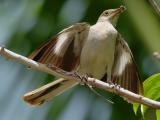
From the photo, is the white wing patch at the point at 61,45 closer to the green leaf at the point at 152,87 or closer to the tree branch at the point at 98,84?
the tree branch at the point at 98,84

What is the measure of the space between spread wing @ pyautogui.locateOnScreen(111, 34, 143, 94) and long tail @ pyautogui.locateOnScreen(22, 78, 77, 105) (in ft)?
0.82

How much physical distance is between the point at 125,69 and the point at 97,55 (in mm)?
195

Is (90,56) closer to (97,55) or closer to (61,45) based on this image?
(97,55)

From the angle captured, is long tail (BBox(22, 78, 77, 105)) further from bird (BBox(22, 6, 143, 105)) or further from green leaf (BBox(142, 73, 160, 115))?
green leaf (BBox(142, 73, 160, 115))

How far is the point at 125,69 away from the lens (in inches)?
106

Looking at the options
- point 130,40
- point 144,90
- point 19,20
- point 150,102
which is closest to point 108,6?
point 130,40

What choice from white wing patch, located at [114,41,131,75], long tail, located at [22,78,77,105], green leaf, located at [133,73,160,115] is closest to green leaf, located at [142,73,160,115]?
green leaf, located at [133,73,160,115]

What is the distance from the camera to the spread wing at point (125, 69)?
2.55 meters

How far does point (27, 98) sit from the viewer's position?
7.95 feet

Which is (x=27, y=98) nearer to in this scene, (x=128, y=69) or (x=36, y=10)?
(x=36, y=10)

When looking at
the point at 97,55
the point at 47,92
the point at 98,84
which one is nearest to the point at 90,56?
the point at 97,55

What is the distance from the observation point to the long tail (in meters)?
2.44

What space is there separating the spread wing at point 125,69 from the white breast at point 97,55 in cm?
5

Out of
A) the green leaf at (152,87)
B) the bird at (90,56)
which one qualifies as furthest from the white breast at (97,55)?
the green leaf at (152,87)
